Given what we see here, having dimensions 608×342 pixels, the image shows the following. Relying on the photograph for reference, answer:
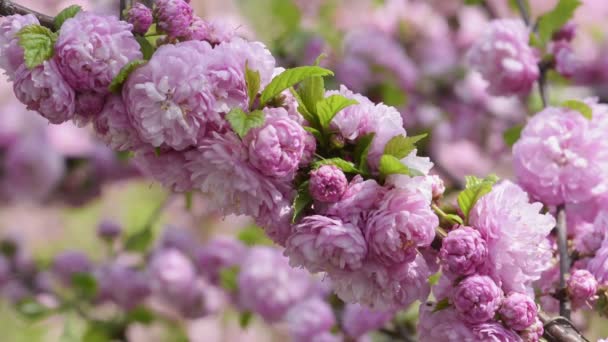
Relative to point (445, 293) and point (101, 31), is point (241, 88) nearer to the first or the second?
point (101, 31)

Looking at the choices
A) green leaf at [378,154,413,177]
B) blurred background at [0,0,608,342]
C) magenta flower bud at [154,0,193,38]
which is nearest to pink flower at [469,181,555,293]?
green leaf at [378,154,413,177]

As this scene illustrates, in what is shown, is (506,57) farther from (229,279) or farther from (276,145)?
(229,279)

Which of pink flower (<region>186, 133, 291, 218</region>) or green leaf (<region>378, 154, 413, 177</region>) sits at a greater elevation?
green leaf (<region>378, 154, 413, 177</region>)

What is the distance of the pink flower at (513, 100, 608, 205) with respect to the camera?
3.11 ft

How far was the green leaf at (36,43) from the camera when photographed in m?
0.67

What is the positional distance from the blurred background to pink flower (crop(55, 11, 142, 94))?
816 mm

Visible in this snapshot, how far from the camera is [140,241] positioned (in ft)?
5.33

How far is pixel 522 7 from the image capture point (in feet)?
4.05

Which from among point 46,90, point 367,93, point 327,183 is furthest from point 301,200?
point 367,93

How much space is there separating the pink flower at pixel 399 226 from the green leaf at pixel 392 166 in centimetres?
Result: 2

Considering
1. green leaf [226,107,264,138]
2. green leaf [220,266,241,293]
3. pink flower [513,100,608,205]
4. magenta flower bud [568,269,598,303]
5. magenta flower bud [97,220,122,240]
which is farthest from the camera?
magenta flower bud [97,220,122,240]

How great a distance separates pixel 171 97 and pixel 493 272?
35cm

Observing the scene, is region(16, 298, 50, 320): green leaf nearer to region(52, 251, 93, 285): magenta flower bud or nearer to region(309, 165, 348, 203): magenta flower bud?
region(52, 251, 93, 285): magenta flower bud

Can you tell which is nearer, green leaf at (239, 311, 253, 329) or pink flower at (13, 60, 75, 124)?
pink flower at (13, 60, 75, 124)
